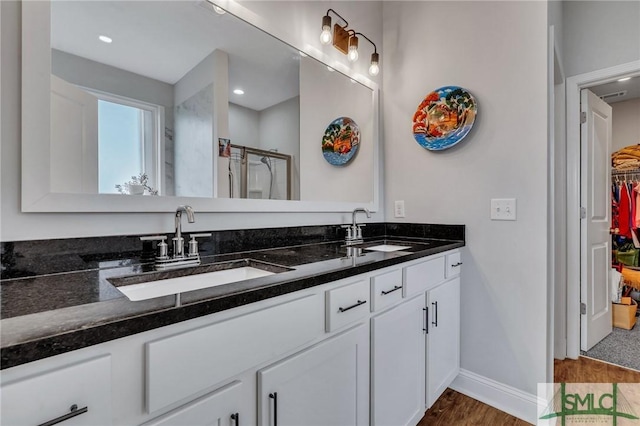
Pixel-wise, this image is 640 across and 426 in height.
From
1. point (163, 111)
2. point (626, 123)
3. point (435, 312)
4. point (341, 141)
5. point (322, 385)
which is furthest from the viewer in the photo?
point (626, 123)

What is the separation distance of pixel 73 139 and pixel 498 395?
2.33 m

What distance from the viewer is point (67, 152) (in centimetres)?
97

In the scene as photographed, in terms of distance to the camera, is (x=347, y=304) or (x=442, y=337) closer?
(x=347, y=304)

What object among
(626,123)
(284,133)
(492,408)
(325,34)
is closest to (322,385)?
(284,133)

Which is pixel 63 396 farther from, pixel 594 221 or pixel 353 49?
pixel 594 221

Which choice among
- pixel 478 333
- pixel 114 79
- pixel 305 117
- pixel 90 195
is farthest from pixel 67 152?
pixel 478 333

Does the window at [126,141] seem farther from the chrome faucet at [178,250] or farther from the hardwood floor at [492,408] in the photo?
the hardwood floor at [492,408]

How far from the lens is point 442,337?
1.64 meters

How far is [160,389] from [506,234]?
5.88ft

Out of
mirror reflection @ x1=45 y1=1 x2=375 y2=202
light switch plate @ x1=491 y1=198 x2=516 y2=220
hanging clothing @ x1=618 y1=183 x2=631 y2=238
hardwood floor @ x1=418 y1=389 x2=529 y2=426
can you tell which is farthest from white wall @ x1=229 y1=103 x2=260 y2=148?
hanging clothing @ x1=618 y1=183 x2=631 y2=238

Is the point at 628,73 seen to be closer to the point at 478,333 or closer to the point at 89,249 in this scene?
the point at 478,333

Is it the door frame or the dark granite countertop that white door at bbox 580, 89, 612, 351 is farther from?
the dark granite countertop

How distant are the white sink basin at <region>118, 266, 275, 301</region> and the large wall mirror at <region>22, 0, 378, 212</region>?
291 millimetres
